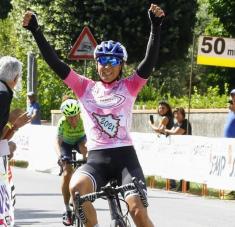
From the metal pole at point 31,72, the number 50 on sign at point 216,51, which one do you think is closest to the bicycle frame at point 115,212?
the number 50 on sign at point 216,51

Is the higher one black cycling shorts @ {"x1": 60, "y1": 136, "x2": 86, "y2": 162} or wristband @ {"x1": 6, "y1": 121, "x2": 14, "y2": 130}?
wristband @ {"x1": 6, "y1": 121, "x2": 14, "y2": 130}

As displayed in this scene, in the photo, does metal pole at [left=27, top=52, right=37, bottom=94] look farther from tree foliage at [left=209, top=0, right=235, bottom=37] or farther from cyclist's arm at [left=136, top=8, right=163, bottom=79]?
cyclist's arm at [left=136, top=8, right=163, bottom=79]

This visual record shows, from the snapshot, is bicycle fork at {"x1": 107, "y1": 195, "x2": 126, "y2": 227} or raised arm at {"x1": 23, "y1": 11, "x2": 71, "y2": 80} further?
raised arm at {"x1": 23, "y1": 11, "x2": 71, "y2": 80}

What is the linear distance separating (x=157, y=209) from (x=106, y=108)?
6326mm

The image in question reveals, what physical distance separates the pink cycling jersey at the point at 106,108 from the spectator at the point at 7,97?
20.7 inches

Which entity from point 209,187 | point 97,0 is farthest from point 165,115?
point 97,0

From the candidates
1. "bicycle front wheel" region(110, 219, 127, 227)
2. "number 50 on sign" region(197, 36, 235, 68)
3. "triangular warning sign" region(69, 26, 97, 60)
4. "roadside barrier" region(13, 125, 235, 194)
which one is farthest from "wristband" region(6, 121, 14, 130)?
"triangular warning sign" region(69, 26, 97, 60)

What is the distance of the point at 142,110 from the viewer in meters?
29.8

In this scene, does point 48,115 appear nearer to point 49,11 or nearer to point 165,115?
point 49,11

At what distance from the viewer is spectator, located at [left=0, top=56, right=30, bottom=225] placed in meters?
7.64

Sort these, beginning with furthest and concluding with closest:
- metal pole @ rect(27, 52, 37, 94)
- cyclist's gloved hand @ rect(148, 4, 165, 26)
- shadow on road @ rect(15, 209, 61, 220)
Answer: metal pole @ rect(27, 52, 37, 94) < shadow on road @ rect(15, 209, 61, 220) < cyclist's gloved hand @ rect(148, 4, 165, 26)

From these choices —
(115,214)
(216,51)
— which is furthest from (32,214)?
(216,51)

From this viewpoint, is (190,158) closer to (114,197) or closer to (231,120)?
(231,120)

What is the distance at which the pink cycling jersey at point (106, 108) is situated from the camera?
799 cm
